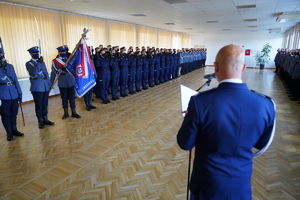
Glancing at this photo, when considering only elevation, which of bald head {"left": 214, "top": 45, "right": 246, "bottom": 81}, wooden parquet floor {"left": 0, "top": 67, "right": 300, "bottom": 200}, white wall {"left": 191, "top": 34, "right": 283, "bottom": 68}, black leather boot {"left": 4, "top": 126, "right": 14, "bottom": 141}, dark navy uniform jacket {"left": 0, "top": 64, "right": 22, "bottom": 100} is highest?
white wall {"left": 191, "top": 34, "right": 283, "bottom": 68}

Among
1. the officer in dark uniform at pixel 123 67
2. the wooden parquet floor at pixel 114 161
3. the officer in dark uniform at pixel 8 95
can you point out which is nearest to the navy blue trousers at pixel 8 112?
the officer in dark uniform at pixel 8 95

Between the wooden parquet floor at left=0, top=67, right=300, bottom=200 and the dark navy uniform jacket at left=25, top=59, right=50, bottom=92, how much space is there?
0.88 m

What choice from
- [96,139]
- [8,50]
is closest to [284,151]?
[96,139]

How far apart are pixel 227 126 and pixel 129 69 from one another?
6.44 metres

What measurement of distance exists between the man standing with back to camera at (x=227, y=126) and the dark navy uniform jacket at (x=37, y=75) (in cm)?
382

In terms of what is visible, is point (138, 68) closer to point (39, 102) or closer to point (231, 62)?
point (39, 102)

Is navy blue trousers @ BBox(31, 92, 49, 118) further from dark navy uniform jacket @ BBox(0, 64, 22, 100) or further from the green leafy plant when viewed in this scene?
the green leafy plant

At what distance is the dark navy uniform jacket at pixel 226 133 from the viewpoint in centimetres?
107

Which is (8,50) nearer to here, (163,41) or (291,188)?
(291,188)

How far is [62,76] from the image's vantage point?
4602 millimetres

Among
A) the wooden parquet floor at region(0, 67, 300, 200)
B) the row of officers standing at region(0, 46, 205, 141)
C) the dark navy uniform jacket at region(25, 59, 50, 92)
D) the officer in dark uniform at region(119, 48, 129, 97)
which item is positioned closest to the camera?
the wooden parquet floor at region(0, 67, 300, 200)

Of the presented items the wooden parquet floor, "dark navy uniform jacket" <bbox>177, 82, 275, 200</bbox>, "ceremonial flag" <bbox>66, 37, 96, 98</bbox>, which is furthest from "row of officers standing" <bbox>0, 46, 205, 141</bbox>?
"dark navy uniform jacket" <bbox>177, 82, 275, 200</bbox>

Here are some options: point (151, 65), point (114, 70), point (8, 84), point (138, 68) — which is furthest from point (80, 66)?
point (151, 65)

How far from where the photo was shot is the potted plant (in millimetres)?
16859
